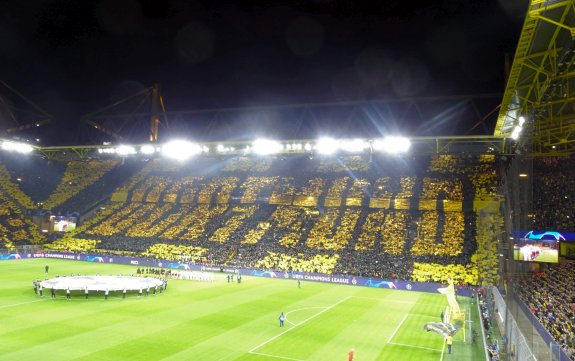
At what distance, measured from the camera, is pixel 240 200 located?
69125 mm

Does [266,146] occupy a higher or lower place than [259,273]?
higher

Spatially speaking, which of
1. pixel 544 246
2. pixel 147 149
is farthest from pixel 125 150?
pixel 544 246

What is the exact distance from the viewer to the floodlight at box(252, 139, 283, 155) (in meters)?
54.2

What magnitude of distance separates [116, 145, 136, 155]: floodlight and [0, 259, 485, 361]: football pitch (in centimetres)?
2509

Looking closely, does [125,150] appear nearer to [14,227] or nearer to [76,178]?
[14,227]

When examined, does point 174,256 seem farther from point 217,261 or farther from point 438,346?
point 438,346

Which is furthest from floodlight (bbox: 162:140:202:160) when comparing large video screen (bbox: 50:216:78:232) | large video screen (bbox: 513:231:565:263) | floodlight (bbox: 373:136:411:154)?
large video screen (bbox: 513:231:565:263)

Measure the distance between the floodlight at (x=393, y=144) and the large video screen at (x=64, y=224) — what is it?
48677mm

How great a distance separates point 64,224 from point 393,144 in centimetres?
5241

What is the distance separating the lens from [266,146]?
185ft

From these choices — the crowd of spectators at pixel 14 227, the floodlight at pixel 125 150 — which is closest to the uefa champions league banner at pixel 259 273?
the crowd of spectators at pixel 14 227

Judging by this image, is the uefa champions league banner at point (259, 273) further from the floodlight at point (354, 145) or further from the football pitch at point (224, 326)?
the floodlight at point (354, 145)

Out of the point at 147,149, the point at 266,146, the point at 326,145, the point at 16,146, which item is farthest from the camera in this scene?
the point at 147,149

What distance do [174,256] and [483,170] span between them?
137ft
